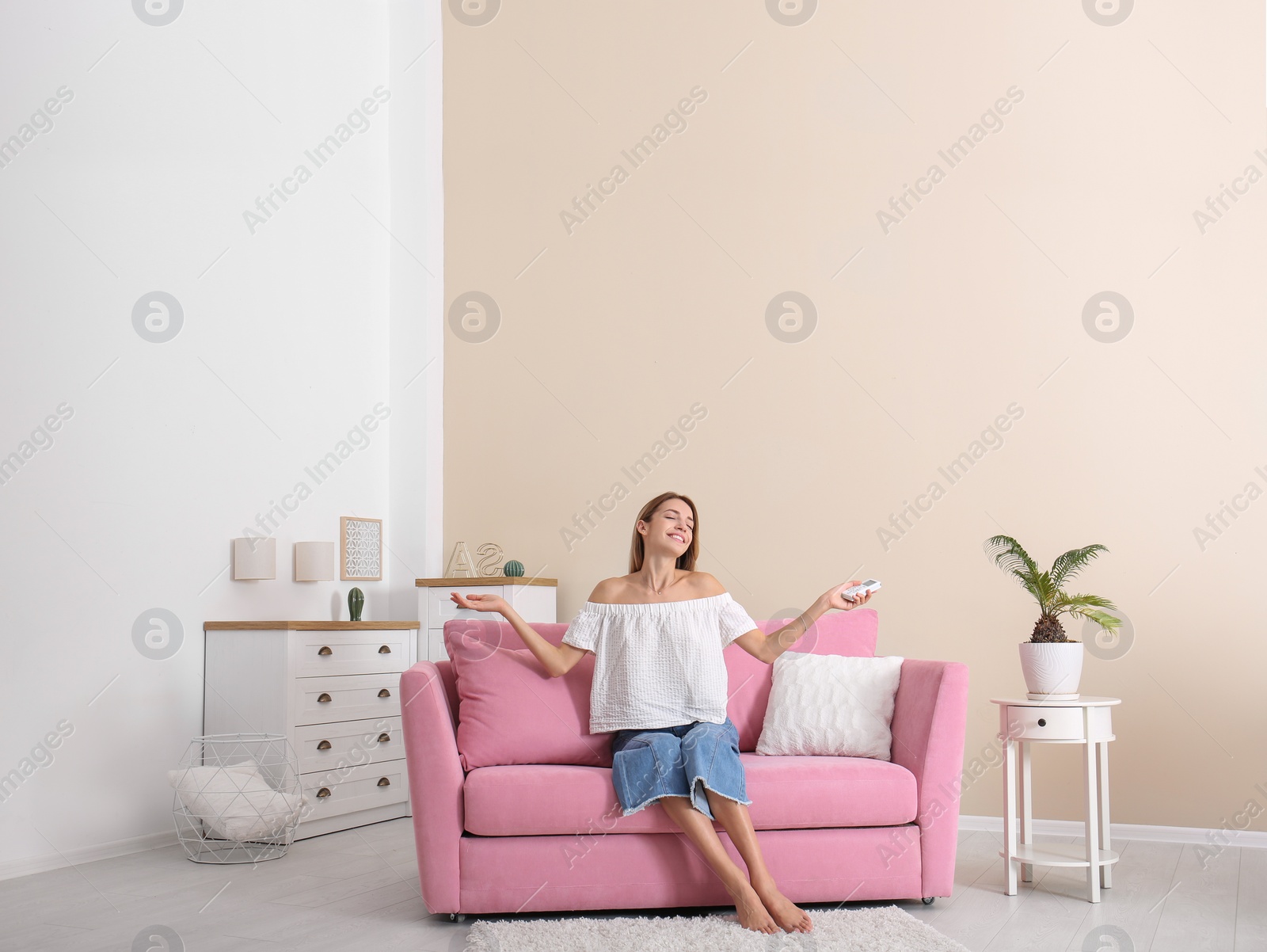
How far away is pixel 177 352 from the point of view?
4125 mm

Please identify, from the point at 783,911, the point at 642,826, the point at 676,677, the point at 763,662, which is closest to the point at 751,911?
the point at 783,911

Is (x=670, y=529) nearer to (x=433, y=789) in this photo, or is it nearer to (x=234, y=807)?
(x=433, y=789)

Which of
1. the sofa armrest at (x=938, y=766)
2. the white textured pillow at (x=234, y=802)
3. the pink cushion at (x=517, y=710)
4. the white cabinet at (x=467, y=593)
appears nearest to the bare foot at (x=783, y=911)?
the sofa armrest at (x=938, y=766)

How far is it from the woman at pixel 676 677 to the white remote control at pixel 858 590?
18 mm

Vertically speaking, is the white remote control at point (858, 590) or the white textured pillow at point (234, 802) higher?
the white remote control at point (858, 590)

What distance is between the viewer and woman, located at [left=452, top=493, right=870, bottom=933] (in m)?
2.70

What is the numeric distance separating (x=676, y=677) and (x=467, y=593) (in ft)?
6.04

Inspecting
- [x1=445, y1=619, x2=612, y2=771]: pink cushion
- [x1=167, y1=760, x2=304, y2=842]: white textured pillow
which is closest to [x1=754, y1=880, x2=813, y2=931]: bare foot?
[x1=445, y1=619, x2=612, y2=771]: pink cushion

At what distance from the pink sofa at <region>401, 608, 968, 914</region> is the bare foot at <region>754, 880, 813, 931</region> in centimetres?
14

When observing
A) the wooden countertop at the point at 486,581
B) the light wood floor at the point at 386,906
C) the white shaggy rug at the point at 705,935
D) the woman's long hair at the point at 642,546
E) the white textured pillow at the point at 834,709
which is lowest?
the light wood floor at the point at 386,906

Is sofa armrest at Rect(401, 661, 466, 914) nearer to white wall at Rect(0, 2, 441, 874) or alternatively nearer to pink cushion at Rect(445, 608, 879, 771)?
pink cushion at Rect(445, 608, 879, 771)

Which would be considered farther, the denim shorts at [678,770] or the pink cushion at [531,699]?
the pink cushion at [531,699]

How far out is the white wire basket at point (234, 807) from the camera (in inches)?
143

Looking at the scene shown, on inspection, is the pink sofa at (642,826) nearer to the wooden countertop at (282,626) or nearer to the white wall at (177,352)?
the wooden countertop at (282,626)
